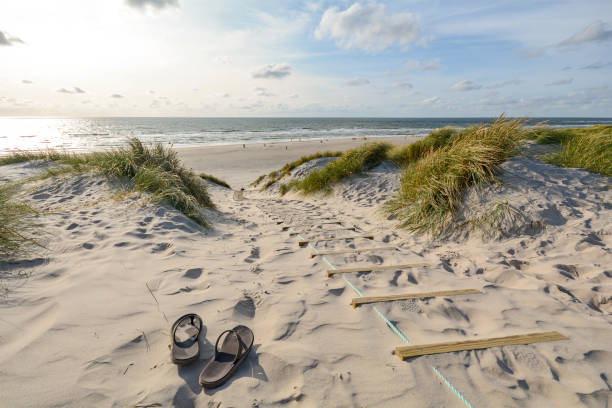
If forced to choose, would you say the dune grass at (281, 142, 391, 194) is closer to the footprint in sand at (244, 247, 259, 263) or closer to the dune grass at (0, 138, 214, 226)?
the dune grass at (0, 138, 214, 226)

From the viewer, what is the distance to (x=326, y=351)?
2.01 metres

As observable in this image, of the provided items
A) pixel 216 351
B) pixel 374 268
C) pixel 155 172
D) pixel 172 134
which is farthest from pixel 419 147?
pixel 172 134

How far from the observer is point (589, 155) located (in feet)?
18.5

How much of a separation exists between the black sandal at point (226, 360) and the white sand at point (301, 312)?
0.06 m

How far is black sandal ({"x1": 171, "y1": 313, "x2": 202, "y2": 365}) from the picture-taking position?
188 centimetres

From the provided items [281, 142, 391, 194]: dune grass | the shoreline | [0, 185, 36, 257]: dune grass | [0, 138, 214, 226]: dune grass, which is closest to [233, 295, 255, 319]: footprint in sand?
[0, 185, 36, 257]: dune grass

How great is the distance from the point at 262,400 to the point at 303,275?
1685mm

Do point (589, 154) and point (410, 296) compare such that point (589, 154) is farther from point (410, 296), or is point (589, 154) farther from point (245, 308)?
point (245, 308)

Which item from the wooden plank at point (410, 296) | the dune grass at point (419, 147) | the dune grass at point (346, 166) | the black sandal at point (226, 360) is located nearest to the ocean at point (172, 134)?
the dune grass at point (419, 147)

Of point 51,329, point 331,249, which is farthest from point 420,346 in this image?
point 51,329

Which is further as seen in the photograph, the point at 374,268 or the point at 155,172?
the point at 155,172

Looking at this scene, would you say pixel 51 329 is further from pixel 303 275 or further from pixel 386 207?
pixel 386 207

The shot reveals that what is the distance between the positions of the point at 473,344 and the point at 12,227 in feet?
16.4

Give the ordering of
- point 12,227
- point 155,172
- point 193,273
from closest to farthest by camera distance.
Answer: point 193,273, point 12,227, point 155,172
